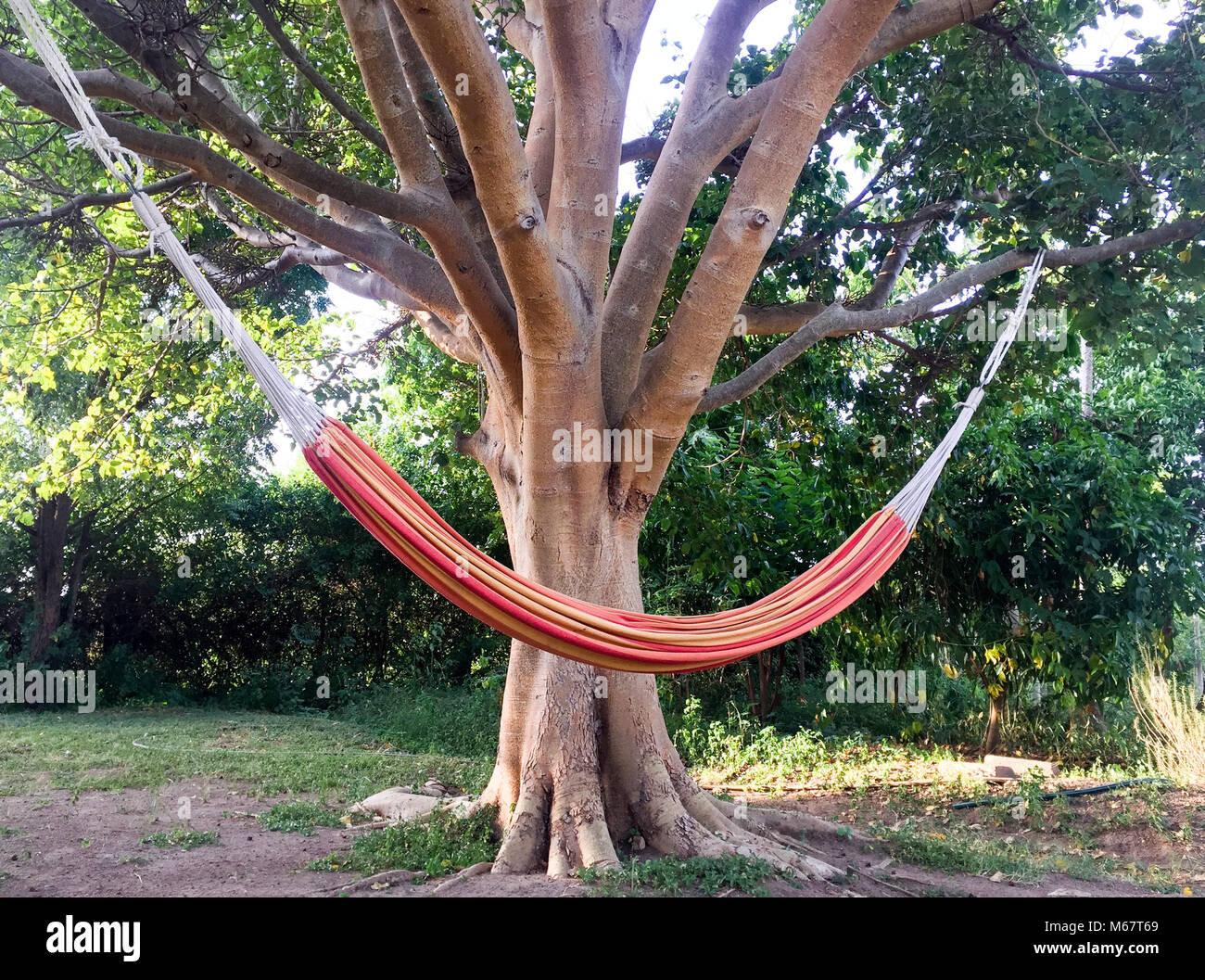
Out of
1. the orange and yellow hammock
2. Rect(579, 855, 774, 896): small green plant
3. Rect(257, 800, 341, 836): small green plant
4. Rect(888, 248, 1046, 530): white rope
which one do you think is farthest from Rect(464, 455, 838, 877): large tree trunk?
Rect(888, 248, 1046, 530): white rope

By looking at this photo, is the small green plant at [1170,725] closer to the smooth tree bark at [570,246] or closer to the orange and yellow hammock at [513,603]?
the smooth tree bark at [570,246]

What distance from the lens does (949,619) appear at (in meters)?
6.04

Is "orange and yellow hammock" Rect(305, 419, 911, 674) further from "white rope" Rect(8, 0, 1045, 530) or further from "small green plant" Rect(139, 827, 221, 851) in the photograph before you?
"small green plant" Rect(139, 827, 221, 851)

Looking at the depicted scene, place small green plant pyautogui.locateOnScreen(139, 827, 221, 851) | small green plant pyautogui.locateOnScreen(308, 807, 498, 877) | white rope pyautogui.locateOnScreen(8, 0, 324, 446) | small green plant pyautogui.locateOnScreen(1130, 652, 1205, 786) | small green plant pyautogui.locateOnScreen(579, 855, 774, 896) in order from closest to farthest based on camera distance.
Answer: white rope pyautogui.locateOnScreen(8, 0, 324, 446) < small green plant pyautogui.locateOnScreen(579, 855, 774, 896) < small green plant pyautogui.locateOnScreen(308, 807, 498, 877) < small green plant pyautogui.locateOnScreen(139, 827, 221, 851) < small green plant pyautogui.locateOnScreen(1130, 652, 1205, 786)

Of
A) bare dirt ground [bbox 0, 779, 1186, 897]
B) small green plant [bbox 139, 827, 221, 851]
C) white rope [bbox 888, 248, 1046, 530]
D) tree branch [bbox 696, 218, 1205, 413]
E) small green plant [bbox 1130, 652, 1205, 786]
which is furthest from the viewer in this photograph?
small green plant [bbox 1130, 652, 1205, 786]

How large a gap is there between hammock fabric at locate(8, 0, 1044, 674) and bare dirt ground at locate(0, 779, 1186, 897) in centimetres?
86

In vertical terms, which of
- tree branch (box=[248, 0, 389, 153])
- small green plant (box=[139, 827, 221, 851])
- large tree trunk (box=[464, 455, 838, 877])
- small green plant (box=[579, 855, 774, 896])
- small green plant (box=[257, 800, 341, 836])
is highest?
tree branch (box=[248, 0, 389, 153])

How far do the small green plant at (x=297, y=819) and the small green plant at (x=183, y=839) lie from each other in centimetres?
26

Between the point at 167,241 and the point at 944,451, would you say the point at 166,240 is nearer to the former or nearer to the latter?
the point at 167,241

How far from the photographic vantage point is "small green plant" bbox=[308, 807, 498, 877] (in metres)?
3.31

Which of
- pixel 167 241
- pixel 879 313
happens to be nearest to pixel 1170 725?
pixel 879 313

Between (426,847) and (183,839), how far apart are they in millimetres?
1066

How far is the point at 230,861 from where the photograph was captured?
3.49 m

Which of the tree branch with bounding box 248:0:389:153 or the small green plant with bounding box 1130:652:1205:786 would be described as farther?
the small green plant with bounding box 1130:652:1205:786
